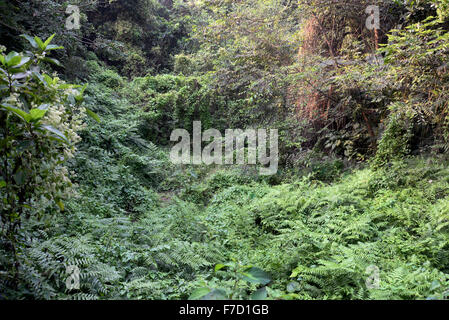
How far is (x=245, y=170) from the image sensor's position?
26.1 feet

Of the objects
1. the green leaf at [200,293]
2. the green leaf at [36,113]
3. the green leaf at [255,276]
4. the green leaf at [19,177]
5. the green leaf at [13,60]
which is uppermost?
the green leaf at [13,60]

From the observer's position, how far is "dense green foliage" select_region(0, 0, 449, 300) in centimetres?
199

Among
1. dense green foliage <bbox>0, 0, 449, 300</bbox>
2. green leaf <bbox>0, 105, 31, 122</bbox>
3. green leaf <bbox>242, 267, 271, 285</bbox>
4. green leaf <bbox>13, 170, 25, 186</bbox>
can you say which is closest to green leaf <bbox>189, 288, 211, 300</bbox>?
dense green foliage <bbox>0, 0, 449, 300</bbox>

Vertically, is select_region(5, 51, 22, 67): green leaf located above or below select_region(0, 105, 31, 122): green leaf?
above

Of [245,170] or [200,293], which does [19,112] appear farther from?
[245,170]

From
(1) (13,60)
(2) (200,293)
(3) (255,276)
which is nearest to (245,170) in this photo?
(3) (255,276)

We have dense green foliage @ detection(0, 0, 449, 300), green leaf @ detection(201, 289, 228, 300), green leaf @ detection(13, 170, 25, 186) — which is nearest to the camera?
green leaf @ detection(201, 289, 228, 300)

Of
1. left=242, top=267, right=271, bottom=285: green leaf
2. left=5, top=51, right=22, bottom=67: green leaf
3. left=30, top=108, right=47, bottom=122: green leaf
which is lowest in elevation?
left=242, top=267, right=271, bottom=285: green leaf

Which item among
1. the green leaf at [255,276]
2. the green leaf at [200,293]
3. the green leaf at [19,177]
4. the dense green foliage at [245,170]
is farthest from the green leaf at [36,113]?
the green leaf at [255,276]

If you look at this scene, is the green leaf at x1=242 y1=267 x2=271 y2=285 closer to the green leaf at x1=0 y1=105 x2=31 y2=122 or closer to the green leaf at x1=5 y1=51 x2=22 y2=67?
the green leaf at x1=0 y1=105 x2=31 y2=122

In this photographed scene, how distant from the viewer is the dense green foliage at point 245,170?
1986 mm

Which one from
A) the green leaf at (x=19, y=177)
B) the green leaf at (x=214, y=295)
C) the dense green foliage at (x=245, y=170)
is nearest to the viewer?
the green leaf at (x=214, y=295)

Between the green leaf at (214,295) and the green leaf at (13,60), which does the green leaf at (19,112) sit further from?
the green leaf at (214,295)

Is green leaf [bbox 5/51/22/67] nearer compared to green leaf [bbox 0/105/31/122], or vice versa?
green leaf [bbox 0/105/31/122]
